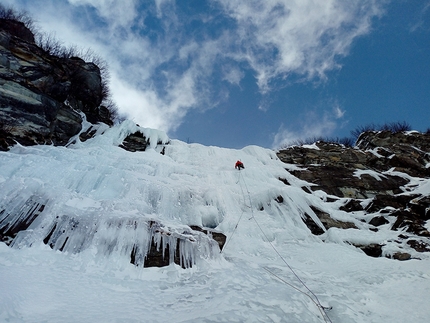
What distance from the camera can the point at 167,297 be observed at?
336 cm

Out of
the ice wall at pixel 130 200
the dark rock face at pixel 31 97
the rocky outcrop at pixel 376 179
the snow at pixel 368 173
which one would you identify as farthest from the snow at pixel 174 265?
the snow at pixel 368 173

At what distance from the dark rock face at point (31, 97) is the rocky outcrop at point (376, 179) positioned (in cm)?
867

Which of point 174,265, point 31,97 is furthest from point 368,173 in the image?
point 31,97

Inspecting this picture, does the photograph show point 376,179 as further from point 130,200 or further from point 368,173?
point 130,200

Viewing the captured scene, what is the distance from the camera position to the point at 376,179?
10.5 m

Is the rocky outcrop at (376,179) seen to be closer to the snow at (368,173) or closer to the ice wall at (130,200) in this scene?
the snow at (368,173)

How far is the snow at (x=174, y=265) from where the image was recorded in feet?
9.91

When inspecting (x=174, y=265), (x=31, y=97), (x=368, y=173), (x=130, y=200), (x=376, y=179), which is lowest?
(x=174, y=265)

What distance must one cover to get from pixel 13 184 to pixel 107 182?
1.92 m

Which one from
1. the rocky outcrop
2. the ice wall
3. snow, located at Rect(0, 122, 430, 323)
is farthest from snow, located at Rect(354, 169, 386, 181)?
A: snow, located at Rect(0, 122, 430, 323)

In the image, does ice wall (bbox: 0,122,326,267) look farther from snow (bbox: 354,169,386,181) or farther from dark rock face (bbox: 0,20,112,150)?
snow (bbox: 354,169,386,181)

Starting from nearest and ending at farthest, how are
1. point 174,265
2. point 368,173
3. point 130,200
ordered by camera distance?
point 174,265
point 130,200
point 368,173

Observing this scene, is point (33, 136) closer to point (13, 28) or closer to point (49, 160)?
point (49, 160)

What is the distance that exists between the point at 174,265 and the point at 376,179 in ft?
32.0
